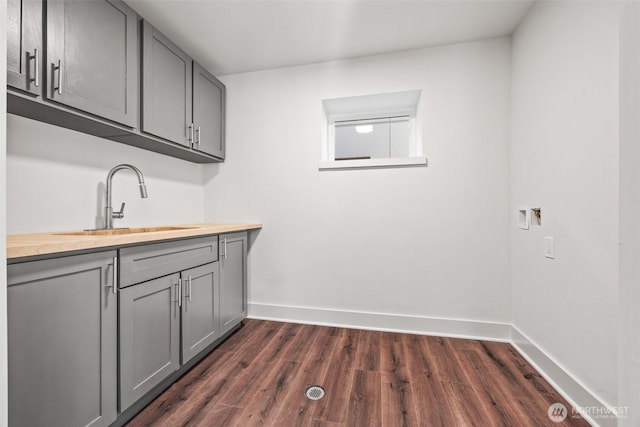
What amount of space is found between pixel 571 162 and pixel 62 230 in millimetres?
2817

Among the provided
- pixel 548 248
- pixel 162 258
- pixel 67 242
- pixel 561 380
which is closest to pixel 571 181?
pixel 548 248

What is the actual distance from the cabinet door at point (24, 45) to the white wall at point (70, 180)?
354 mm

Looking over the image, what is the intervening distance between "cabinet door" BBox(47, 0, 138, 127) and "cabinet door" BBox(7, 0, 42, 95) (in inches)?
1.7

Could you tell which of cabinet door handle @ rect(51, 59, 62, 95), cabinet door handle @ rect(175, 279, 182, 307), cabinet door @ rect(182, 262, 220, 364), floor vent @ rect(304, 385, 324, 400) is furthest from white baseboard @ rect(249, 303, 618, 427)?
cabinet door handle @ rect(51, 59, 62, 95)

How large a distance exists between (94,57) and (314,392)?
214 centimetres

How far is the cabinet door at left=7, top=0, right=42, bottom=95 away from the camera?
1.16 m

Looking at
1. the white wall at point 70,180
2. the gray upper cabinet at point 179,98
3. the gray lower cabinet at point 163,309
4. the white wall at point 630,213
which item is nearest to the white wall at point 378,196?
the gray upper cabinet at point 179,98

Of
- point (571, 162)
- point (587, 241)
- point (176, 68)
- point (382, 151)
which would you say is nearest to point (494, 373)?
point (587, 241)

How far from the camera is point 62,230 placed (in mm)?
1635

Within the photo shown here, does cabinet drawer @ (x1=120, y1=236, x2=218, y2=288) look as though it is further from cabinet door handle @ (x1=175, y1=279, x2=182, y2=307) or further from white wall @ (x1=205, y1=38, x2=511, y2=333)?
white wall @ (x1=205, y1=38, x2=511, y2=333)

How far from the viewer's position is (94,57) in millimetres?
1499

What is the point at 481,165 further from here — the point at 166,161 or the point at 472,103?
the point at 166,161

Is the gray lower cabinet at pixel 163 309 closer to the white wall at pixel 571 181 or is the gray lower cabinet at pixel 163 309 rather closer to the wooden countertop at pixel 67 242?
the wooden countertop at pixel 67 242

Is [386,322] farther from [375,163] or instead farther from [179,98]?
[179,98]
